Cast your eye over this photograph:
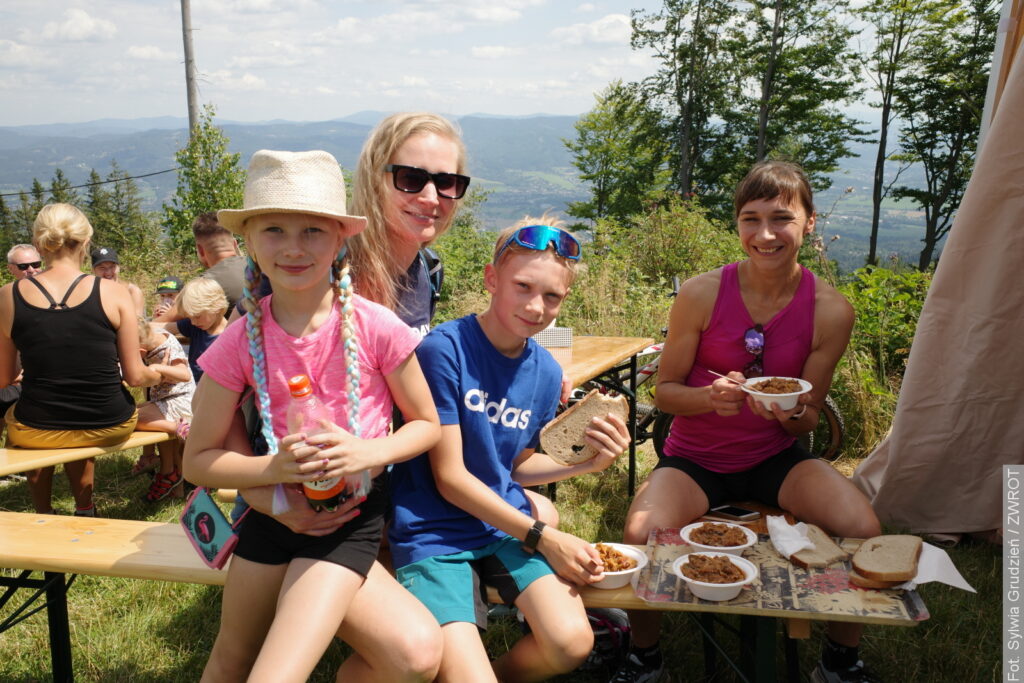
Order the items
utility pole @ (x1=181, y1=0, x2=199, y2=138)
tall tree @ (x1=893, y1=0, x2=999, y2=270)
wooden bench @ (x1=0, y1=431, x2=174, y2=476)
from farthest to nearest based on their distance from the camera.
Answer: tall tree @ (x1=893, y1=0, x2=999, y2=270)
utility pole @ (x1=181, y1=0, x2=199, y2=138)
wooden bench @ (x1=0, y1=431, x2=174, y2=476)

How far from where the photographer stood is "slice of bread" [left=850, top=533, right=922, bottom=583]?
2.08 metres

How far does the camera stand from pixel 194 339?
4941 mm

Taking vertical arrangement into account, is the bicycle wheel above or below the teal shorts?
below

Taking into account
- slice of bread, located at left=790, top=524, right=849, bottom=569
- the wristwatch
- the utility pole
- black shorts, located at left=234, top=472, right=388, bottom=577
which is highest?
the utility pole

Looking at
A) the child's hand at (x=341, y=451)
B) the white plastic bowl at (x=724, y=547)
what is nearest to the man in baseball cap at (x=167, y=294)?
the child's hand at (x=341, y=451)

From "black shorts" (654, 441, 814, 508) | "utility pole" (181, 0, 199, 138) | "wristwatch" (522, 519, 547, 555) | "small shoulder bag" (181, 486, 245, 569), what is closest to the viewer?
"small shoulder bag" (181, 486, 245, 569)

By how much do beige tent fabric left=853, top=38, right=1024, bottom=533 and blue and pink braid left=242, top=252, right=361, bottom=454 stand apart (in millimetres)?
2887

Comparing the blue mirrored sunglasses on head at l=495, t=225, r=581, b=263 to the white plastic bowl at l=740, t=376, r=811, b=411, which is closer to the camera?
the blue mirrored sunglasses on head at l=495, t=225, r=581, b=263

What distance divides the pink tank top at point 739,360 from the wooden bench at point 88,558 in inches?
41.4

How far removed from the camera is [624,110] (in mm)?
41969

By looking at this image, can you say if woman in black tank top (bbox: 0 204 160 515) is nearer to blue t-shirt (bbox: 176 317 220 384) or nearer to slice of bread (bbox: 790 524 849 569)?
blue t-shirt (bbox: 176 317 220 384)

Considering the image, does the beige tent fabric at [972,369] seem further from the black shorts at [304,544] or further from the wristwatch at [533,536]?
the black shorts at [304,544]

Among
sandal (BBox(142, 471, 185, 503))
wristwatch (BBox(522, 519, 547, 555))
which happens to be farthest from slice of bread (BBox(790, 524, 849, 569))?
sandal (BBox(142, 471, 185, 503))

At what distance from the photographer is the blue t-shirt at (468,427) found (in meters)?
2.27
